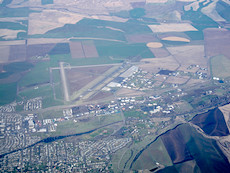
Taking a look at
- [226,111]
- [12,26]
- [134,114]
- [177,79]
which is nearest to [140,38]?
[177,79]

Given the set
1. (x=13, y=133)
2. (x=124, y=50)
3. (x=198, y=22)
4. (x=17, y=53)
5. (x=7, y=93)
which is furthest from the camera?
(x=198, y=22)

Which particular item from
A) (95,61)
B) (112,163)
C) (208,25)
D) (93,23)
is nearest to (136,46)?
(95,61)

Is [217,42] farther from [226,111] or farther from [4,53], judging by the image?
[4,53]

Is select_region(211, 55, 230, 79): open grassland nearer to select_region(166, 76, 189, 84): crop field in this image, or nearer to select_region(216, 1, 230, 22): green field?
select_region(166, 76, 189, 84): crop field

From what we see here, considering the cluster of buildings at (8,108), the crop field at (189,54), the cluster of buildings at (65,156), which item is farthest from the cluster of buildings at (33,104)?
the crop field at (189,54)

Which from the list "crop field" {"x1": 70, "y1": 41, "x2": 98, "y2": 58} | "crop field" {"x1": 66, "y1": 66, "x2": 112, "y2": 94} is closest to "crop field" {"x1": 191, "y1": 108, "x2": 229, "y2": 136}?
"crop field" {"x1": 66, "y1": 66, "x2": 112, "y2": 94}

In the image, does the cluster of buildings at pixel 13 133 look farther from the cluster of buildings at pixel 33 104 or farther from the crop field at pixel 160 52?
the crop field at pixel 160 52

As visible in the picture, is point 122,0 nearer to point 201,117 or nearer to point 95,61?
point 95,61
